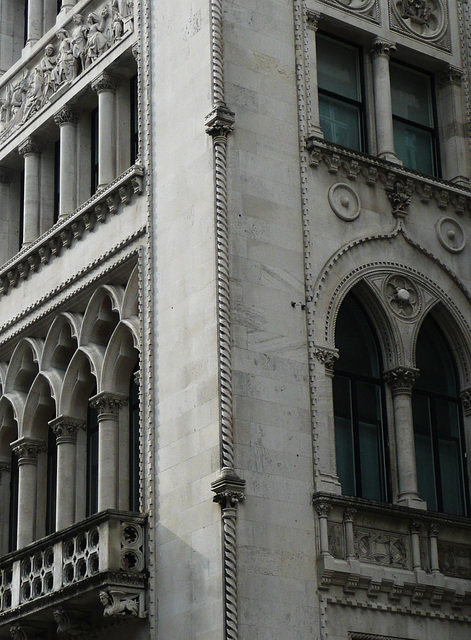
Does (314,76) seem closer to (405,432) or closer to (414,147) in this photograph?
(414,147)

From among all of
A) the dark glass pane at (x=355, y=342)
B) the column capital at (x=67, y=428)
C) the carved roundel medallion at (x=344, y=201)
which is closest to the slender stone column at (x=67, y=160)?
the column capital at (x=67, y=428)

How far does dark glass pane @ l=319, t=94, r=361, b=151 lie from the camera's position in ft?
92.4

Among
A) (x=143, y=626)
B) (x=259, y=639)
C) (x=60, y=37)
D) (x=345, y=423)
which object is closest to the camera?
(x=259, y=639)

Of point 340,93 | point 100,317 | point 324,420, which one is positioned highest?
point 340,93

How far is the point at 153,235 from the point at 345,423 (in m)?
4.82

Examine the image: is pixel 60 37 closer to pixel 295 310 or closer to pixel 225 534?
pixel 295 310

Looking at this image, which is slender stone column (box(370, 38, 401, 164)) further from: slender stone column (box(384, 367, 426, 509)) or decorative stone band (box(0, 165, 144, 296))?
decorative stone band (box(0, 165, 144, 296))

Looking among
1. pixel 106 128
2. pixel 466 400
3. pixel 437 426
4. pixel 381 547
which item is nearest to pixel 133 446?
pixel 381 547

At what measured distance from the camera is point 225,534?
75.4 ft

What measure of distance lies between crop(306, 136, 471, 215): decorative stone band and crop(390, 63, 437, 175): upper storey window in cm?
104

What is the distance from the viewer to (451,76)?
3003 centimetres

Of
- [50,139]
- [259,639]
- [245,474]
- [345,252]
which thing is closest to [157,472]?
[245,474]

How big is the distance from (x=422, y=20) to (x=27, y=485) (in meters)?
12.4

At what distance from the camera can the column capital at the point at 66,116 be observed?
31172 mm
